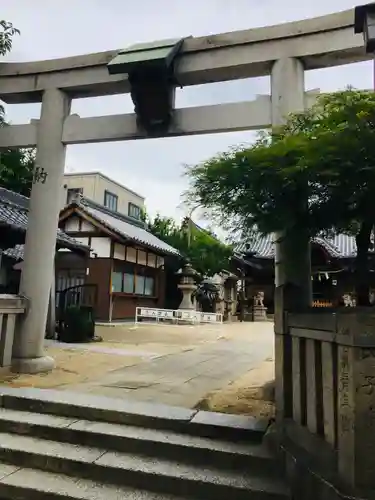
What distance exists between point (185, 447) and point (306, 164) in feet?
7.12

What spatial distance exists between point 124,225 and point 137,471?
68.2 feet

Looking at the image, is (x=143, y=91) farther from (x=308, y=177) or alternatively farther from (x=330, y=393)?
(x=330, y=393)

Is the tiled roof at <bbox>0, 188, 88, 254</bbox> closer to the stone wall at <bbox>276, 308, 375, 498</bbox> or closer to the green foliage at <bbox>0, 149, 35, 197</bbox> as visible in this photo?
the stone wall at <bbox>276, 308, 375, 498</bbox>

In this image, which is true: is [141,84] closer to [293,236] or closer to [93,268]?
[293,236]

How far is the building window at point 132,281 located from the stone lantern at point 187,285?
1767 millimetres

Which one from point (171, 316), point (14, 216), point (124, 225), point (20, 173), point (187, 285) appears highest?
point (20, 173)

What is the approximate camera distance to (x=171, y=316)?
56.7 feet

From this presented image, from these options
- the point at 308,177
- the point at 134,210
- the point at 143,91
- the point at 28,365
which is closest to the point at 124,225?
the point at 134,210

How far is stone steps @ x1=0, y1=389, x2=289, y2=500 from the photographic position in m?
2.65

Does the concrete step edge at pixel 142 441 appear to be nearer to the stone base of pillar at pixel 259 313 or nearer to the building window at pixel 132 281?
the building window at pixel 132 281

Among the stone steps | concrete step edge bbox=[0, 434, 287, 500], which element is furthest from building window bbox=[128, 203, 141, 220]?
concrete step edge bbox=[0, 434, 287, 500]

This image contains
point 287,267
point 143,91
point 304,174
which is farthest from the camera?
point 143,91

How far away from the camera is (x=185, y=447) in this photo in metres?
2.96

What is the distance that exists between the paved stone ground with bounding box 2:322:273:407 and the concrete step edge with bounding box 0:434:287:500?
1.03 m
